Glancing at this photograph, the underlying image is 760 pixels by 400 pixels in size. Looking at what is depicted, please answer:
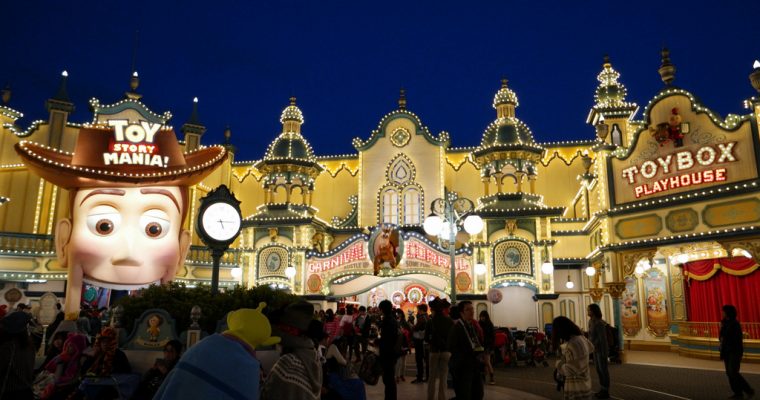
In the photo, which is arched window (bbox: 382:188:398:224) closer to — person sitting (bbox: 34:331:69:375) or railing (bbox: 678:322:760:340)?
railing (bbox: 678:322:760:340)

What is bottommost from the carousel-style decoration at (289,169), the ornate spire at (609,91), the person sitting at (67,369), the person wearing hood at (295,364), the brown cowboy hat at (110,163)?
the person sitting at (67,369)

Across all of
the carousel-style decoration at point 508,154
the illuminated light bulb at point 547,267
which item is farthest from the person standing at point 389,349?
the carousel-style decoration at point 508,154

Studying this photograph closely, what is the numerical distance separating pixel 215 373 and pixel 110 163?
1594 centimetres

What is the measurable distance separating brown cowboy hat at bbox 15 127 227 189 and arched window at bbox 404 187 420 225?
11429 millimetres

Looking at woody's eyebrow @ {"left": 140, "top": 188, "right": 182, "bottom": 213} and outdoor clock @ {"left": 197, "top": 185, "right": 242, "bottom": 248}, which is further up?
woody's eyebrow @ {"left": 140, "top": 188, "right": 182, "bottom": 213}

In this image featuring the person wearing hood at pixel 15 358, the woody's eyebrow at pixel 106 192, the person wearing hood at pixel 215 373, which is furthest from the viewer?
the woody's eyebrow at pixel 106 192

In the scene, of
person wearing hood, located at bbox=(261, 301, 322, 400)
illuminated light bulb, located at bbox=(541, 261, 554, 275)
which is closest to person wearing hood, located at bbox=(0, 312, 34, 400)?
person wearing hood, located at bbox=(261, 301, 322, 400)

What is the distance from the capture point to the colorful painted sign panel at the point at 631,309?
77.6 ft

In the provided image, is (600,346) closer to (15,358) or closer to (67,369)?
(67,369)

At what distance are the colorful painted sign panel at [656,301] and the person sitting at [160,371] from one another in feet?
71.0

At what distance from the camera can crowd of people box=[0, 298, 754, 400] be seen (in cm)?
277

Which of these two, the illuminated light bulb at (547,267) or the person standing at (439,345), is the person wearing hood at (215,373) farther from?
the illuminated light bulb at (547,267)

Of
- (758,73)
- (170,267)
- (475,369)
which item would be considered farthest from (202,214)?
(758,73)

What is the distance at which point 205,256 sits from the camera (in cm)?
2662
